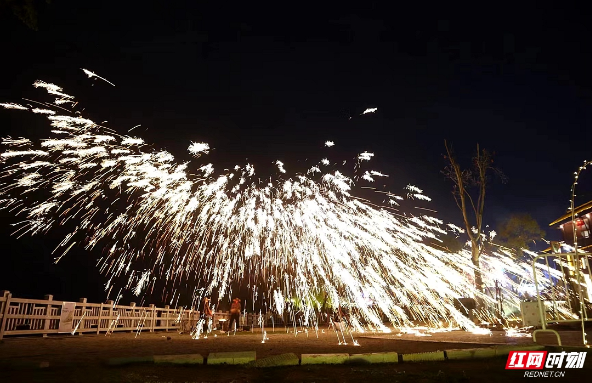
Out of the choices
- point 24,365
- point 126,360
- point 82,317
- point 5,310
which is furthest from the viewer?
point 82,317

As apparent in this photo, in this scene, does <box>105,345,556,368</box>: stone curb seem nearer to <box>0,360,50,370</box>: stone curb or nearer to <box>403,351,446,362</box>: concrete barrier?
<box>403,351,446,362</box>: concrete barrier

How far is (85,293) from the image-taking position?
30750 millimetres

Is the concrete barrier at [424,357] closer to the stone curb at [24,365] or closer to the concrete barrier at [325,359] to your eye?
the concrete barrier at [325,359]

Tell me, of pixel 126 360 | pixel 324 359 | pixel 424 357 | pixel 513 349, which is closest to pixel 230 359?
pixel 324 359

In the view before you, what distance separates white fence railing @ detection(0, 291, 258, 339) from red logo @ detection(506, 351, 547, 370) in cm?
1394

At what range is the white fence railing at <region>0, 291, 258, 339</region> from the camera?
1236 centimetres

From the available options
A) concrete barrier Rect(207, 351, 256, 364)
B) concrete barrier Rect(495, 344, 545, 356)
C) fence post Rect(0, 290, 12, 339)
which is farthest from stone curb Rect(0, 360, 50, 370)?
concrete barrier Rect(495, 344, 545, 356)

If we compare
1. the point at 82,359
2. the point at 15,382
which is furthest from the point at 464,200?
the point at 15,382

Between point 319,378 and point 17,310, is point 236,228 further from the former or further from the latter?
point 319,378

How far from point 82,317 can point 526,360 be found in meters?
16.1

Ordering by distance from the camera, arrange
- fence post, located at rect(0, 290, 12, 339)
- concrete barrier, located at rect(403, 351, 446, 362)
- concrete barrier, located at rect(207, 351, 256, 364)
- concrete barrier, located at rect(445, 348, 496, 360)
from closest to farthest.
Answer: concrete barrier, located at rect(207, 351, 256, 364) → concrete barrier, located at rect(403, 351, 446, 362) → concrete barrier, located at rect(445, 348, 496, 360) → fence post, located at rect(0, 290, 12, 339)

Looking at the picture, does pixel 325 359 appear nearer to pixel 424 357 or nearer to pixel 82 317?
pixel 424 357

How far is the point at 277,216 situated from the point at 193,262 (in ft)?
78.4

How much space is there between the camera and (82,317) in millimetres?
15711
